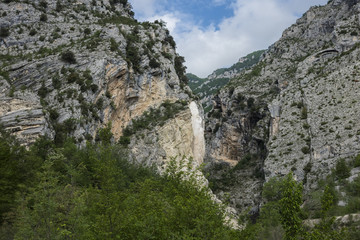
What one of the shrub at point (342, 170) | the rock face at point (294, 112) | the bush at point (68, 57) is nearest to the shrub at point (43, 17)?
the bush at point (68, 57)

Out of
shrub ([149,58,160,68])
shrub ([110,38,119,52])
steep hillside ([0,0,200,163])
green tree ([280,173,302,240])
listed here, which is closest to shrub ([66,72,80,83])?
steep hillside ([0,0,200,163])

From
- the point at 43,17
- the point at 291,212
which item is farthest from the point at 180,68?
the point at 291,212

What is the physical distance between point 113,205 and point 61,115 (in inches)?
1051

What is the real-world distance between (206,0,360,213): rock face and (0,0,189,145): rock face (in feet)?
78.7

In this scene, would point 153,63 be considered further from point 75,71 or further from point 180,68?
point 180,68

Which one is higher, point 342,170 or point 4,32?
point 4,32

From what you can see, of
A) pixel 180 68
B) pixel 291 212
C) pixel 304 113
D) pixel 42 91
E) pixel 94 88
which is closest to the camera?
pixel 291 212

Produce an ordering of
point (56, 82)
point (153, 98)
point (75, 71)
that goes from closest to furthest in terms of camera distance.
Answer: point (56, 82)
point (75, 71)
point (153, 98)

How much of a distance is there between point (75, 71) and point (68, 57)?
9.41 ft

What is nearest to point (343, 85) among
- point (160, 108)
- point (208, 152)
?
point (160, 108)

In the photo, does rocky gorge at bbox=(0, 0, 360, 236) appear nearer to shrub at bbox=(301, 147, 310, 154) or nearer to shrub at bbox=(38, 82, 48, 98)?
shrub at bbox=(38, 82, 48, 98)

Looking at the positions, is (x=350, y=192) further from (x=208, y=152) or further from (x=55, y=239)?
(x=208, y=152)

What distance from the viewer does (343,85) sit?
169 feet

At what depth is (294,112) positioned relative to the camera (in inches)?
2212
